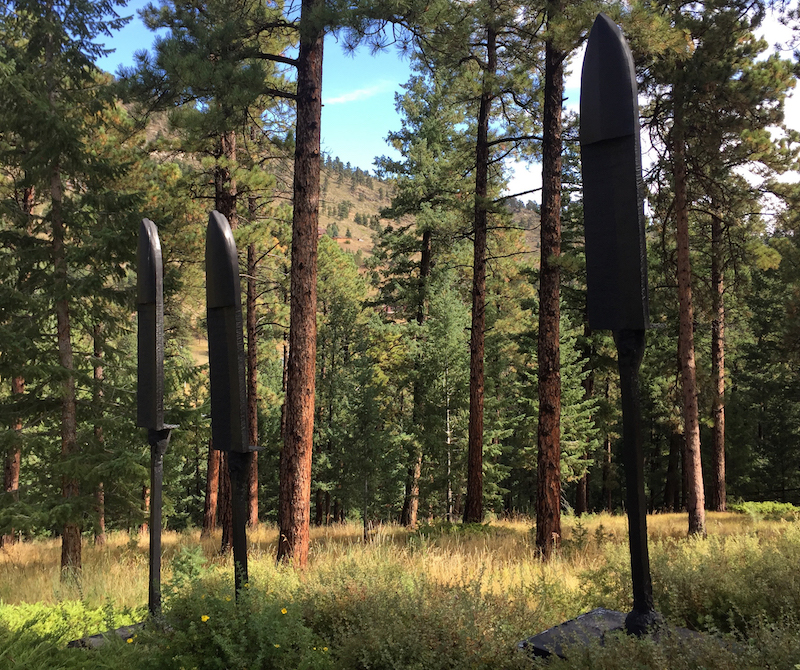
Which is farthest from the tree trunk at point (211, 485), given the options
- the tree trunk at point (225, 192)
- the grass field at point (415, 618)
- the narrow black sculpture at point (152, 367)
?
the narrow black sculpture at point (152, 367)

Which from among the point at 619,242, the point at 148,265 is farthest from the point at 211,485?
the point at 619,242

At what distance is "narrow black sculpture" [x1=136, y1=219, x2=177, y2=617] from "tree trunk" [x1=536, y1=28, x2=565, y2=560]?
535cm

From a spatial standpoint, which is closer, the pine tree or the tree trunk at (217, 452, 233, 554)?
the pine tree

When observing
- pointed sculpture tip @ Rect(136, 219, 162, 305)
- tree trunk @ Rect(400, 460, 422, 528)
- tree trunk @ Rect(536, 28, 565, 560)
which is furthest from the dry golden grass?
tree trunk @ Rect(400, 460, 422, 528)

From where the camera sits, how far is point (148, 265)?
6.08 m

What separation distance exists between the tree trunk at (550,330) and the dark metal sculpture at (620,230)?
4.64 meters

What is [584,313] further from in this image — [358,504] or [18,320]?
[18,320]

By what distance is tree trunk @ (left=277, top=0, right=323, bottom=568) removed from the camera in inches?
283

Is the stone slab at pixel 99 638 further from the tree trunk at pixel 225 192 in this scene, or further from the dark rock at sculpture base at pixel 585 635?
the tree trunk at pixel 225 192

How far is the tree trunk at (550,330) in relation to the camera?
8.49 meters

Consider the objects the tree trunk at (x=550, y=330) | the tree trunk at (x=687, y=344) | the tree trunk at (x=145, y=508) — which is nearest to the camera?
the tree trunk at (x=550, y=330)

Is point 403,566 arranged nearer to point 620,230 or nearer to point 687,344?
point 620,230

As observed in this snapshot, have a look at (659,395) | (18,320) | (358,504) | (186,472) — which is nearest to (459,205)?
(18,320)

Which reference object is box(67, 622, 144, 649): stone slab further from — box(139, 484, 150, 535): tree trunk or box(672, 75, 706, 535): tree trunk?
box(672, 75, 706, 535): tree trunk
